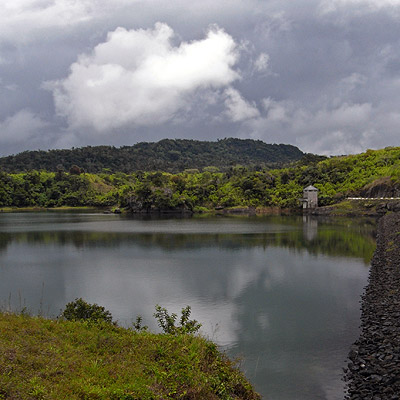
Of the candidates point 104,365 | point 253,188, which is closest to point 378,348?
point 104,365

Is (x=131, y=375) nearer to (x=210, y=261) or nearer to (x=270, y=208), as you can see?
(x=210, y=261)

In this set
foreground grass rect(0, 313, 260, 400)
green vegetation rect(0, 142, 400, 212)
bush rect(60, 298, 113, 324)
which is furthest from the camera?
green vegetation rect(0, 142, 400, 212)

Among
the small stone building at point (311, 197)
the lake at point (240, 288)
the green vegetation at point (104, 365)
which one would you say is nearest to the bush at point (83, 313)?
the green vegetation at point (104, 365)

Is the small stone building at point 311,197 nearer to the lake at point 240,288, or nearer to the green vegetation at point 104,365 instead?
the lake at point 240,288

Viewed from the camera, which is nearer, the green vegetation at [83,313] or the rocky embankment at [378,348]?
the rocky embankment at [378,348]

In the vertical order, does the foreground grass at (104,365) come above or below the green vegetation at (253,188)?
below

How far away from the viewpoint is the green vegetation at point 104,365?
816 centimetres

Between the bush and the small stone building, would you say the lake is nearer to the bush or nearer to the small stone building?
the bush

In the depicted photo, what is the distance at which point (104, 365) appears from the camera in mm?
9688

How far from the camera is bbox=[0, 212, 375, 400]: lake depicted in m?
15.4

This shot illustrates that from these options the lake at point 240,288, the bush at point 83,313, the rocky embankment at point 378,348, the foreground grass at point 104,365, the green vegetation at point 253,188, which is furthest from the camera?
the green vegetation at point 253,188

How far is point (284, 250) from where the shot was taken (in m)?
42.4

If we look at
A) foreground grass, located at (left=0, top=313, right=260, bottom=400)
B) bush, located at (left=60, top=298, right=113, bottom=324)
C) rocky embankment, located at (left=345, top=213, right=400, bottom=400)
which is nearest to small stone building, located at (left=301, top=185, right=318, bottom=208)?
rocky embankment, located at (left=345, top=213, right=400, bottom=400)

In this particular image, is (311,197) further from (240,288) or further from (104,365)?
(104,365)
